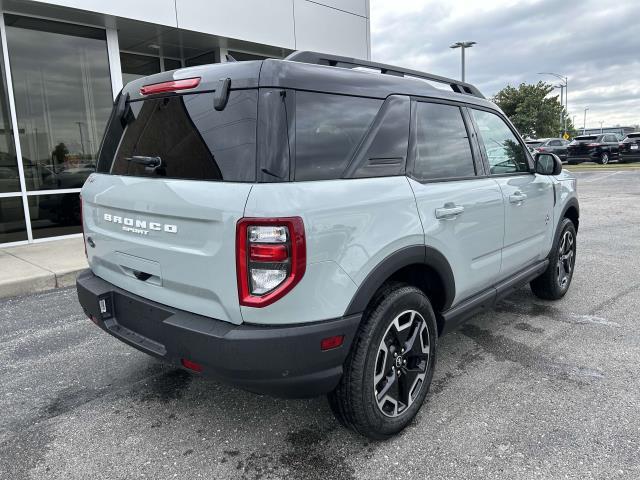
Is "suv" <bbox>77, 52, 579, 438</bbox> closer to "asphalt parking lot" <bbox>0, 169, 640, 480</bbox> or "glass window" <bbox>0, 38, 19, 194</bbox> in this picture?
"asphalt parking lot" <bbox>0, 169, 640, 480</bbox>

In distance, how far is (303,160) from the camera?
7.19ft

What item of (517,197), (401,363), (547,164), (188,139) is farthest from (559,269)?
(188,139)

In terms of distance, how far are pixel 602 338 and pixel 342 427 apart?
95.8 inches

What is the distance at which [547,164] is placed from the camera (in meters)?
4.11

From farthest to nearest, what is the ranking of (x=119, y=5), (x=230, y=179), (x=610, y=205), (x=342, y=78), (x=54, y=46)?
(x=610, y=205), (x=54, y=46), (x=119, y=5), (x=342, y=78), (x=230, y=179)

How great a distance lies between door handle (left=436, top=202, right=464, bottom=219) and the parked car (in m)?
27.8

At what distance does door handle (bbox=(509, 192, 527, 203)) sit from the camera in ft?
11.6

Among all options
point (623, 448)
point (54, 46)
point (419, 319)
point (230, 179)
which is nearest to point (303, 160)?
point (230, 179)

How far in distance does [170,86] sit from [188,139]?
14.1 inches

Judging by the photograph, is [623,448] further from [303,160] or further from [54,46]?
[54,46]

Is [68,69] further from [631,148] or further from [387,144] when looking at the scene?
[631,148]

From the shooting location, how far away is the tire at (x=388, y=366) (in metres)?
2.38

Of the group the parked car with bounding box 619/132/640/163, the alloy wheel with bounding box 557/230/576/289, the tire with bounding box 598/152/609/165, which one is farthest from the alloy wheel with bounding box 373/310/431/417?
the tire with bounding box 598/152/609/165

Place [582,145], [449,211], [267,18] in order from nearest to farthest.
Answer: [449,211], [267,18], [582,145]
